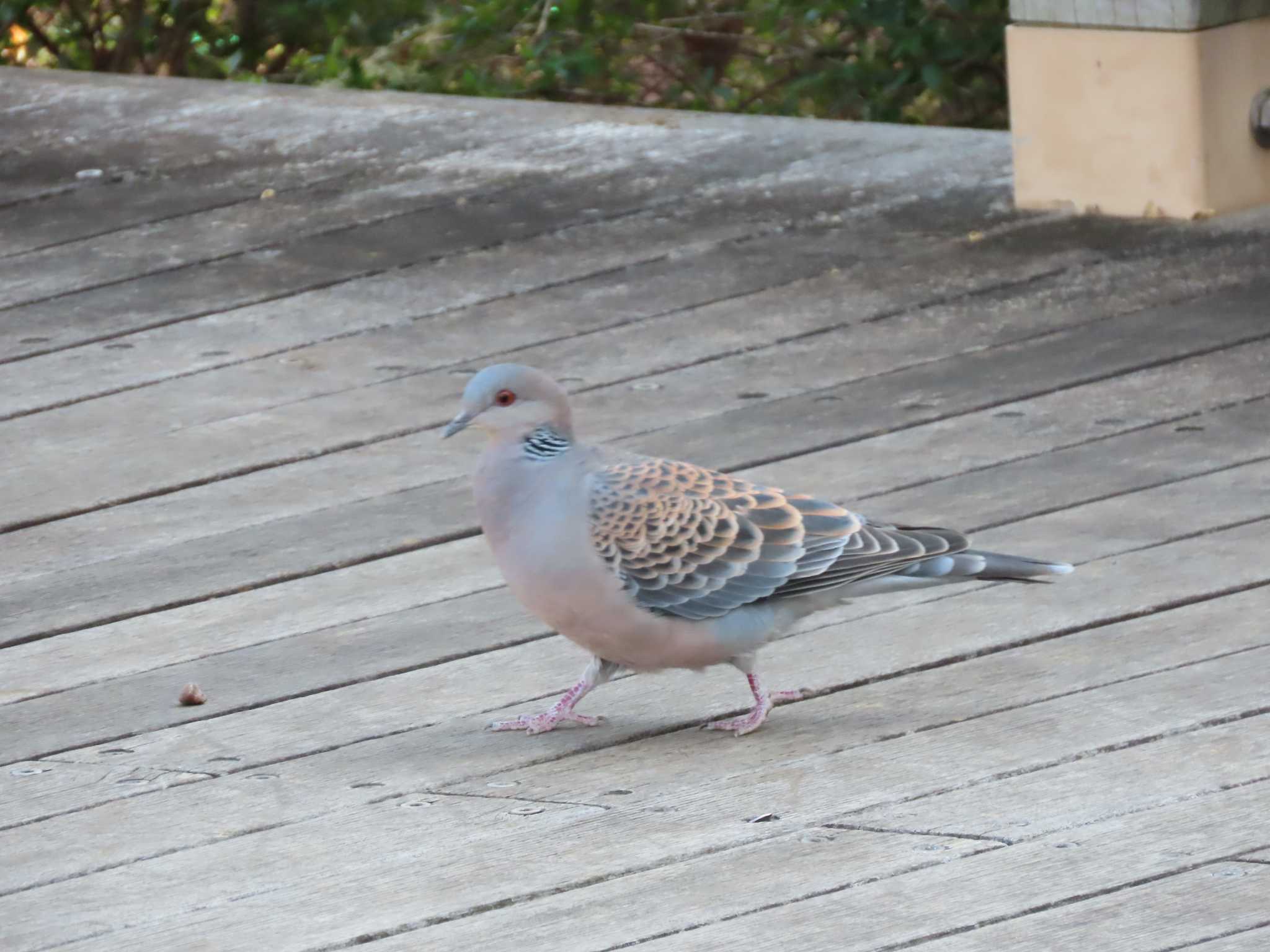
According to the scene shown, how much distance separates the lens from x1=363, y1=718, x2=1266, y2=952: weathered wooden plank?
227 cm

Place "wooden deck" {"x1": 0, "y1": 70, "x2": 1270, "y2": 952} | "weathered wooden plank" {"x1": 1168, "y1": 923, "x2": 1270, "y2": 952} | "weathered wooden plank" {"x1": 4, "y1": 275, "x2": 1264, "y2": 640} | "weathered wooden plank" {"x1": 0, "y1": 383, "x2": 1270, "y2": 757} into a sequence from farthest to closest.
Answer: "weathered wooden plank" {"x1": 4, "y1": 275, "x2": 1264, "y2": 640}
"weathered wooden plank" {"x1": 0, "y1": 383, "x2": 1270, "y2": 757}
"wooden deck" {"x1": 0, "y1": 70, "x2": 1270, "y2": 952}
"weathered wooden plank" {"x1": 1168, "y1": 923, "x2": 1270, "y2": 952}

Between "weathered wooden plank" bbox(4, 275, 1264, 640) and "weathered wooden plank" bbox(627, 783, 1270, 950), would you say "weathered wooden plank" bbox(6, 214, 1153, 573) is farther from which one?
"weathered wooden plank" bbox(627, 783, 1270, 950)

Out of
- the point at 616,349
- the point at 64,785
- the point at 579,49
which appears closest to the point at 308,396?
the point at 616,349

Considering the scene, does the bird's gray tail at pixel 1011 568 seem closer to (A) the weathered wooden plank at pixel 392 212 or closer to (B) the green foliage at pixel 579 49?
(A) the weathered wooden plank at pixel 392 212

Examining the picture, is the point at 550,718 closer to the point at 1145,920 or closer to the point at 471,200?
the point at 1145,920

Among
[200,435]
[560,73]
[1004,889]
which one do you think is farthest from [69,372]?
[560,73]

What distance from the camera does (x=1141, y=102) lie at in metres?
4.77

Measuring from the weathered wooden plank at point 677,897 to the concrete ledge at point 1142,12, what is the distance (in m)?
2.46

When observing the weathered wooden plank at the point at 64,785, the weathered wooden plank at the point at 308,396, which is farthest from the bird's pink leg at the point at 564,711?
the weathered wooden plank at the point at 308,396

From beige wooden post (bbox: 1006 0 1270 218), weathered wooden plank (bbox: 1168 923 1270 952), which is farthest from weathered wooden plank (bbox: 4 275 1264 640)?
weathered wooden plank (bbox: 1168 923 1270 952)

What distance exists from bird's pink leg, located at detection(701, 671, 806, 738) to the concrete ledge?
2.27 m

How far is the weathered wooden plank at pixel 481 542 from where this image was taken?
3.14 metres

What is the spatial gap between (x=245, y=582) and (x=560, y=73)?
3.90 m

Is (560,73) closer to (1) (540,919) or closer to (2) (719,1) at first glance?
(2) (719,1)
